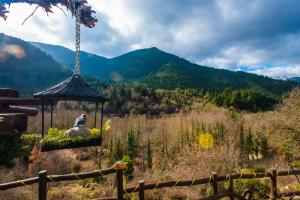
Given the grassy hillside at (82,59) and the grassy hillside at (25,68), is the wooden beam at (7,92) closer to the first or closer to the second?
the grassy hillside at (25,68)

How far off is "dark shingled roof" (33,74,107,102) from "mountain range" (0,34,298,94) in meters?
41.8

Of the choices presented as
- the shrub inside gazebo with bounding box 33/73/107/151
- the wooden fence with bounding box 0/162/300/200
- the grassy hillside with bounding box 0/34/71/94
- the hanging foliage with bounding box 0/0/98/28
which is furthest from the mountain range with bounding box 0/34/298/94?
the hanging foliage with bounding box 0/0/98/28

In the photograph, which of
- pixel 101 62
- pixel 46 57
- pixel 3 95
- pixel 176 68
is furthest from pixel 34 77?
pixel 101 62

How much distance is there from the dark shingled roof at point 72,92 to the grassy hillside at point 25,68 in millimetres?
41975

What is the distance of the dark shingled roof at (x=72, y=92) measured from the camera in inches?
241

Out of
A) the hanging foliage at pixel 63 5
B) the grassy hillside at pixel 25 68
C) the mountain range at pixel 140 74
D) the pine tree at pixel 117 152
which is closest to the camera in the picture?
the hanging foliage at pixel 63 5

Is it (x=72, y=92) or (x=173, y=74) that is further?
(x=173, y=74)

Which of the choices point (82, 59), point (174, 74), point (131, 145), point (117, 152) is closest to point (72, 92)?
point (117, 152)

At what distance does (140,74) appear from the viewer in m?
103

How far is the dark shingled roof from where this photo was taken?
20.1 feet

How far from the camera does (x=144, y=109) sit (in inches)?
1249

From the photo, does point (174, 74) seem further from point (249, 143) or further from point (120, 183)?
point (120, 183)

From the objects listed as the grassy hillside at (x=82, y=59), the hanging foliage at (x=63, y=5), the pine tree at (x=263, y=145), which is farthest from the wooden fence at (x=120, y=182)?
the grassy hillside at (x=82, y=59)

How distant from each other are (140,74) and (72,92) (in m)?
97.1
